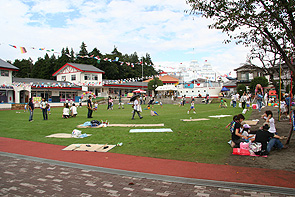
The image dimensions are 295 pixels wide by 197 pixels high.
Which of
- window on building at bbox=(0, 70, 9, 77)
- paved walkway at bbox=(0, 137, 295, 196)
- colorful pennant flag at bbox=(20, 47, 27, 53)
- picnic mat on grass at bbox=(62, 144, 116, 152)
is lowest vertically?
paved walkway at bbox=(0, 137, 295, 196)

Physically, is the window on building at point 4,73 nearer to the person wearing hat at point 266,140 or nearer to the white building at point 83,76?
the white building at point 83,76

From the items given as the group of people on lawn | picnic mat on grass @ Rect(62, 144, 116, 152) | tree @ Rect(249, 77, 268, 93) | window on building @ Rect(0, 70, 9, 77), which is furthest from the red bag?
tree @ Rect(249, 77, 268, 93)

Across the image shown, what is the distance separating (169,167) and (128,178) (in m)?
1.35

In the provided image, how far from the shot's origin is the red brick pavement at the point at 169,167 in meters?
5.39

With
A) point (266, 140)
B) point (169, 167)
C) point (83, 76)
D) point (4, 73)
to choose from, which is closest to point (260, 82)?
point (83, 76)

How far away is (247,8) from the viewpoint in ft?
24.6

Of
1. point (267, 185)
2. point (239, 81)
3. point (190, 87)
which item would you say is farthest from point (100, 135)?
point (239, 81)

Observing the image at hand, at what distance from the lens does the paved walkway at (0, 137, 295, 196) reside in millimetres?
4750

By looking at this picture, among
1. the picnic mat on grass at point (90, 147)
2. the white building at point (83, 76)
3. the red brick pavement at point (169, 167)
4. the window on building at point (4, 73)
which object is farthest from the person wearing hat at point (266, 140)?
the white building at point (83, 76)

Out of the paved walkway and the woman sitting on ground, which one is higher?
the woman sitting on ground

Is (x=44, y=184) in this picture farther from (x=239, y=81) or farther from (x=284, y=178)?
(x=239, y=81)

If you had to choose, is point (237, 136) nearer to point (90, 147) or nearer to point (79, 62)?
point (90, 147)

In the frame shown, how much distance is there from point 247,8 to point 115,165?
22.8 feet

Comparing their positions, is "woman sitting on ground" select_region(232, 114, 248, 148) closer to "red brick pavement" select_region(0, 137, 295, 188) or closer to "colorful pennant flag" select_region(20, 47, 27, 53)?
"red brick pavement" select_region(0, 137, 295, 188)
